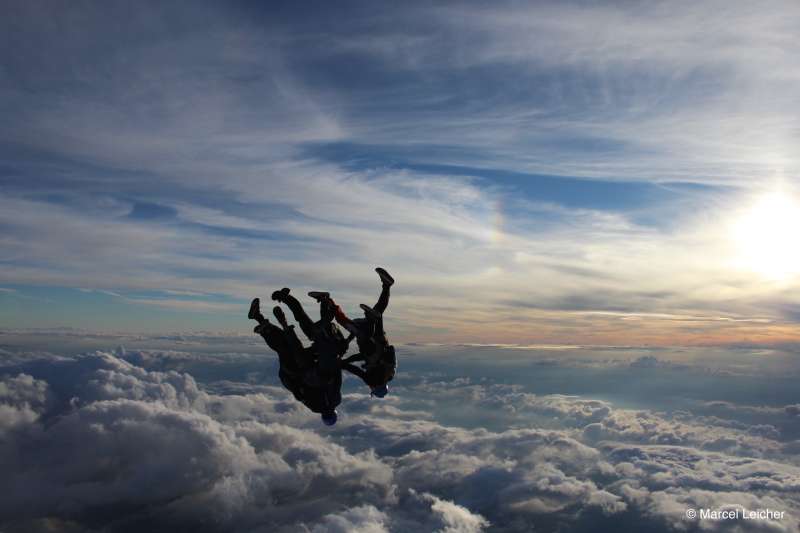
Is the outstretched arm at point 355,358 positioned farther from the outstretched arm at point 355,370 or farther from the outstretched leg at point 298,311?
the outstretched leg at point 298,311

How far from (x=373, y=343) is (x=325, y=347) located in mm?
1157

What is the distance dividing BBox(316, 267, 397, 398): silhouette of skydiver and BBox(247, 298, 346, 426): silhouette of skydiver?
0.64 meters

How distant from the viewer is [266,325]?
1122 cm

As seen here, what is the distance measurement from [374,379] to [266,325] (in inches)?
119

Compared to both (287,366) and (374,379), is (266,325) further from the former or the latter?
(374,379)

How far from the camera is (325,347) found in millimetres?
11328

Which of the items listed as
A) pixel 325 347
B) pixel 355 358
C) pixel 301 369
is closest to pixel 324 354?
pixel 325 347

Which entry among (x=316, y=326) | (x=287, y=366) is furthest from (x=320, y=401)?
(x=316, y=326)

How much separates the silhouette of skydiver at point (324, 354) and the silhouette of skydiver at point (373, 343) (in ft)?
0.94

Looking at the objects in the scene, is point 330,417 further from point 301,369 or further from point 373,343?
point 373,343

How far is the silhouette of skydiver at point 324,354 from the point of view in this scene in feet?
37.1

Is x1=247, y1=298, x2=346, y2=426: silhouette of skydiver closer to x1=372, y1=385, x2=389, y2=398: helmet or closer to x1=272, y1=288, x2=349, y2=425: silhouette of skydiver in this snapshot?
x1=272, y1=288, x2=349, y2=425: silhouette of skydiver

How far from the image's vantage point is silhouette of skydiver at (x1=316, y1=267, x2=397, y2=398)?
11328mm

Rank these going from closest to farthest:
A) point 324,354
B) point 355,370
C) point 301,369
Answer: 1. point 324,354
2. point 301,369
3. point 355,370
